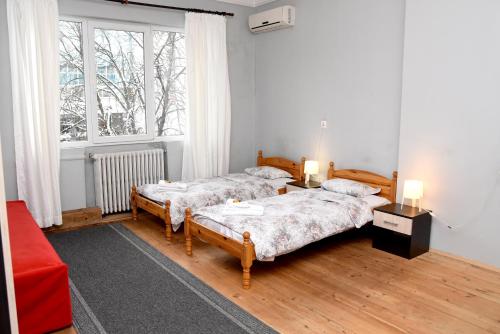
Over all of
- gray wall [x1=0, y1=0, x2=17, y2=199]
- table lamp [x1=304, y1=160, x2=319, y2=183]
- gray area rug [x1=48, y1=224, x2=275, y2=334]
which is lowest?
gray area rug [x1=48, y1=224, x2=275, y2=334]

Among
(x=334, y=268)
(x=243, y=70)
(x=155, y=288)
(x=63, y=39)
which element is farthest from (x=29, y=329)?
(x=243, y=70)

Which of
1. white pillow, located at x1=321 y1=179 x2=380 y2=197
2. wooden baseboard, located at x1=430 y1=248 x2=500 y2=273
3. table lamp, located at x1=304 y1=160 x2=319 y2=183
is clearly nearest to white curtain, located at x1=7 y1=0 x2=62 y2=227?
table lamp, located at x1=304 y1=160 x2=319 y2=183

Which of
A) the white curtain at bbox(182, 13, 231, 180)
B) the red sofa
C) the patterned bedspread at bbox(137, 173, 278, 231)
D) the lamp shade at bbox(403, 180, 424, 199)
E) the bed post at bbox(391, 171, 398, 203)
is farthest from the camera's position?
the white curtain at bbox(182, 13, 231, 180)

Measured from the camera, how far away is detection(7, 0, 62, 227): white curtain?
12.8 feet


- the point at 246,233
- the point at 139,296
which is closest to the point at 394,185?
the point at 246,233

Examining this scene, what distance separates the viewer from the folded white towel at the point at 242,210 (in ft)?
11.1

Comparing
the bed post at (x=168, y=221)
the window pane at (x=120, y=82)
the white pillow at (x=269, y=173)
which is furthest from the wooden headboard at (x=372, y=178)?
→ the window pane at (x=120, y=82)

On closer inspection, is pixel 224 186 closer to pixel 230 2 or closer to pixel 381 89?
pixel 381 89

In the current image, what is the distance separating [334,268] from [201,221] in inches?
47.6

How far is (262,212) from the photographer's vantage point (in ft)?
11.3

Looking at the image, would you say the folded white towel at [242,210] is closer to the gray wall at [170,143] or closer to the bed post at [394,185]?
the bed post at [394,185]

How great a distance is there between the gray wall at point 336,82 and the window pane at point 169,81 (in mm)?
1137

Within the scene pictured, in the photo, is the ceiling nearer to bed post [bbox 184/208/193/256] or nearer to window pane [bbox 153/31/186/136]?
window pane [bbox 153/31/186/136]

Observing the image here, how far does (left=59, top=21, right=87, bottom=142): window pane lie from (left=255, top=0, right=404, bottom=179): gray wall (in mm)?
2379
